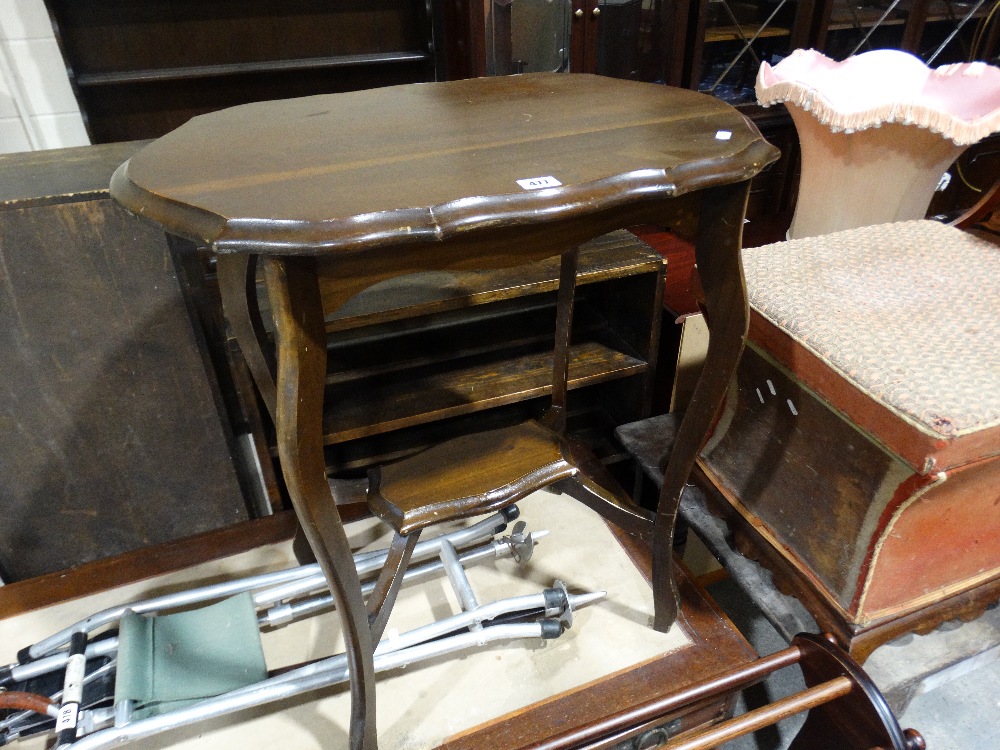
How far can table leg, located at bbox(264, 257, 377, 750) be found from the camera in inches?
21.3

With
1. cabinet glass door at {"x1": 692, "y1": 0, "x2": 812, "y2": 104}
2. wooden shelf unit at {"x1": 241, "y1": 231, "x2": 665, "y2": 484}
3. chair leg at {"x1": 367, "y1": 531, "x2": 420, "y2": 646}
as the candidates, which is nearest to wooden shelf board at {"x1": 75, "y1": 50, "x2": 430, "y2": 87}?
cabinet glass door at {"x1": 692, "y1": 0, "x2": 812, "y2": 104}

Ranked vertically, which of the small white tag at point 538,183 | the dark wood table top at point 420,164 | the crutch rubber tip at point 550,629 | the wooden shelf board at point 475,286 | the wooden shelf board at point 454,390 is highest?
the small white tag at point 538,183

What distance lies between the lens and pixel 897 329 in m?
0.82

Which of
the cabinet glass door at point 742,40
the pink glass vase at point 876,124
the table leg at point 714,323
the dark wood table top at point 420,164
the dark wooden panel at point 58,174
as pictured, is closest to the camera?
the dark wood table top at point 420,164

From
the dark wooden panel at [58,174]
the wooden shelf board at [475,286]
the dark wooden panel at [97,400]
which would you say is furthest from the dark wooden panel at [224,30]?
the wooden shelf board at [475,286]

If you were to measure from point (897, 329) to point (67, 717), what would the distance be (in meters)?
1.08

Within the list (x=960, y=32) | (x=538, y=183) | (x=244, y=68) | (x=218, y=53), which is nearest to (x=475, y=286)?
(x=538, y=183)

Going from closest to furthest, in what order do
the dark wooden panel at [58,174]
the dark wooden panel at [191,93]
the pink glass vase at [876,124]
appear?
the dark wooden panel at [58,174], the pink glass vase at [876,124], the dark wooden panel at [191,93]

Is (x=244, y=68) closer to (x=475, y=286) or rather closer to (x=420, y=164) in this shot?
(x=475, y=286)

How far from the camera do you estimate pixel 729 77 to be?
1.99m

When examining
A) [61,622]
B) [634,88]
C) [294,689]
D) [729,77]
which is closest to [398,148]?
[634,88]

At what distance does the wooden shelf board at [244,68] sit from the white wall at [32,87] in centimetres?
11

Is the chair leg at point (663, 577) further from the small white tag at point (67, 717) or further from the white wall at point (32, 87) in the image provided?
the white wall at point (32, 87)

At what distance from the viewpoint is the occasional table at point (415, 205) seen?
530 millimetres
